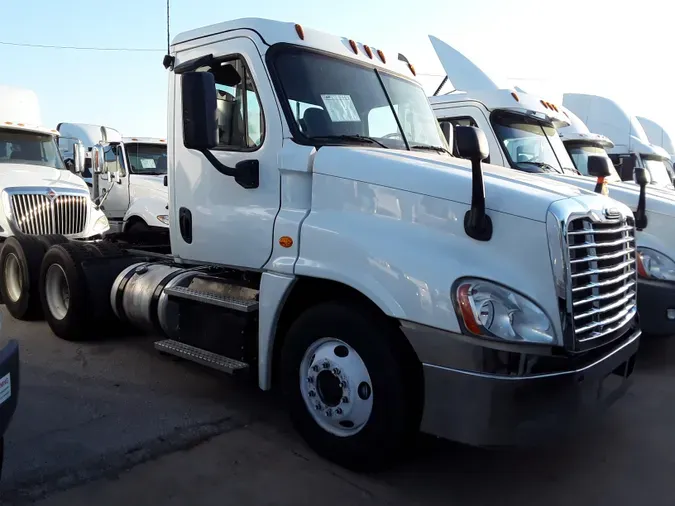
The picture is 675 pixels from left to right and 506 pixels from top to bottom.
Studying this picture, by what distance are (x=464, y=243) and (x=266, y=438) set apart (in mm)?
1867

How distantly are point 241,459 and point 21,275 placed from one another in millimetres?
4207

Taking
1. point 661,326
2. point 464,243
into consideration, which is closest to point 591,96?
point 661,326

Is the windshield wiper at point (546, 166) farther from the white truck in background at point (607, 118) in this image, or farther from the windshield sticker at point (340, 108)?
the white truck in background at point (607, 118)

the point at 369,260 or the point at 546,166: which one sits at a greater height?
the point at 546,166

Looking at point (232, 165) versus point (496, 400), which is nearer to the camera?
point (496, 400)

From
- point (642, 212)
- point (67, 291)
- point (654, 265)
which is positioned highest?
point (642, 212)

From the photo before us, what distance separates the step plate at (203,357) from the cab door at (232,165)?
0.64 meters

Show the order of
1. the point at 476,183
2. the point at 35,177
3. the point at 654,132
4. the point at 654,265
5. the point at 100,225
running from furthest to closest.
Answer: the point at 654,132
the point at 100,225
the point at 35,177
the point at 654,265
the point at 476,183

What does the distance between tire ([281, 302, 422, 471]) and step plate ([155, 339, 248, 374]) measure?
0.40 meters

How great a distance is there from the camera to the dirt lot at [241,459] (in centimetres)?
326

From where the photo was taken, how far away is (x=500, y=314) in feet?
9.50

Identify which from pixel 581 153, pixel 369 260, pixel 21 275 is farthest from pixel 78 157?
pixel 581 153

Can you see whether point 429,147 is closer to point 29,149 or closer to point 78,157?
point 78,157

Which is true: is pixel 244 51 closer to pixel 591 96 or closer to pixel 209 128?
pixel 209 128
